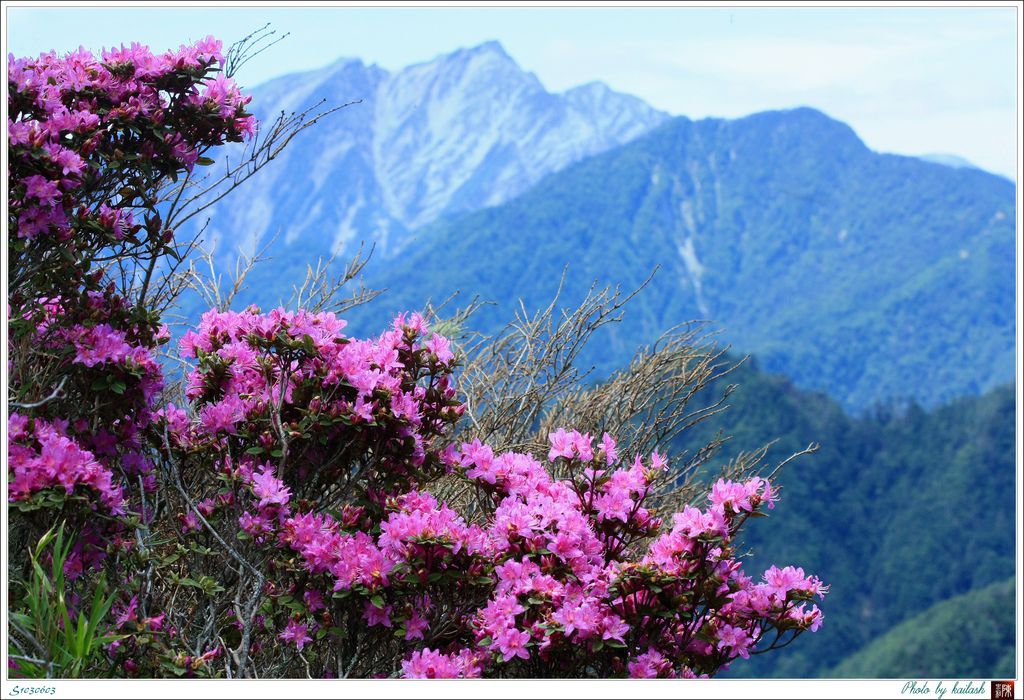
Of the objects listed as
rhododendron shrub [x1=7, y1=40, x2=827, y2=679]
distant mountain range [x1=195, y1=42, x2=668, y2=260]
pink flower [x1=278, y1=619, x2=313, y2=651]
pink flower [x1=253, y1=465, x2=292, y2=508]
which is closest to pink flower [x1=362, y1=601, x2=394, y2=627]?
rhododendron shrub [x1=7, y1=40, x2=827, y2=679]

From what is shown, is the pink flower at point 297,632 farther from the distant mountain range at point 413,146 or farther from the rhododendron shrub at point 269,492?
the distant mountain range at point 413,146

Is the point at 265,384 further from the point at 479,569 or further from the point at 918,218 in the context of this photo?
the point at 918,218

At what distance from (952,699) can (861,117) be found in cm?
4667

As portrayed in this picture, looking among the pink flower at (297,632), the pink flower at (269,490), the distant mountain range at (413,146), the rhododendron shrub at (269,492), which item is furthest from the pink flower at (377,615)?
the distant mountain range at (413,146)

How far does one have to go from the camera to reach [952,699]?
5.52ft

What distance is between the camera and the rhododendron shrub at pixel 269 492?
62.7 inches

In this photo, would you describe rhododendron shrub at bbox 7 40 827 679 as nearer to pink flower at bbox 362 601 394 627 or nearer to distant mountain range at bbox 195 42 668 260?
pink flower at bbox 362 601 394 627

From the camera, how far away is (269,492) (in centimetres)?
165

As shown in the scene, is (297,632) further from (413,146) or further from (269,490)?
(413,146)

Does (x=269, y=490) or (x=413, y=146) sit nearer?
(x=269, y=490)

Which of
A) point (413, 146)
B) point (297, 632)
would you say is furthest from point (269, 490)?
point (413, 146)

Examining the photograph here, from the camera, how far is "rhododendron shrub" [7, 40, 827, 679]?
159 cm

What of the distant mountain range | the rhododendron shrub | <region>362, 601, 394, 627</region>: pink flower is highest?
the rhododendron shrub

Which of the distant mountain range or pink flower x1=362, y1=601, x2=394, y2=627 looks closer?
pink flower x1=362, y1=601, x2=394, y2=627
